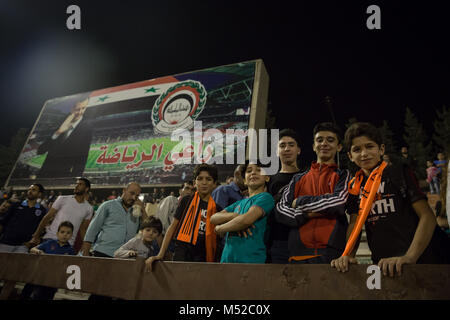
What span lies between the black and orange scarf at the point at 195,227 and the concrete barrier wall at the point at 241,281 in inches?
23.1

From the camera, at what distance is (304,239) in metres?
2.02

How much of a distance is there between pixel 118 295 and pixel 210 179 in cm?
133

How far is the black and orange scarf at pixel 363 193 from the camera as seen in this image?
1.67m

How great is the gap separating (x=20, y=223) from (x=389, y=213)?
5.60 metres

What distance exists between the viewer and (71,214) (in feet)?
15.5

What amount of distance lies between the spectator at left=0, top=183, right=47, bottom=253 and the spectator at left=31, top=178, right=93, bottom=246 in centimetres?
25

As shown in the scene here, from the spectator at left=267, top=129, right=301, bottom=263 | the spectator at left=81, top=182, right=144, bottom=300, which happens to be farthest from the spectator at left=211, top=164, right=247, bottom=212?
the spectator at left=81, top=182, right=144, bottom=300

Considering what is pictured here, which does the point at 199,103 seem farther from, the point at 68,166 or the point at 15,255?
the point at 15,255

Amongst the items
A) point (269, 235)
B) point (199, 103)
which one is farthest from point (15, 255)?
point (199, 103)

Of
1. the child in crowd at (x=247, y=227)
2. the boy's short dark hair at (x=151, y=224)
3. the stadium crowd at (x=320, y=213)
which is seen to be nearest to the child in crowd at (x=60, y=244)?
the stadium crowd at (x=320, y=213)

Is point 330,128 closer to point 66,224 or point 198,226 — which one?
point 198,226

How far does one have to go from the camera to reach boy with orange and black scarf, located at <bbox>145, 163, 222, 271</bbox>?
2.71m

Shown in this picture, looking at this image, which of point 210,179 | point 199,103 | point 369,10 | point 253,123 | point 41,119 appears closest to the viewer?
point 210,179

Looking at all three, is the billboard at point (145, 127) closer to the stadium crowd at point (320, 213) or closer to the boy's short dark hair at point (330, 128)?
the stadium crowd at point (320, 213)
